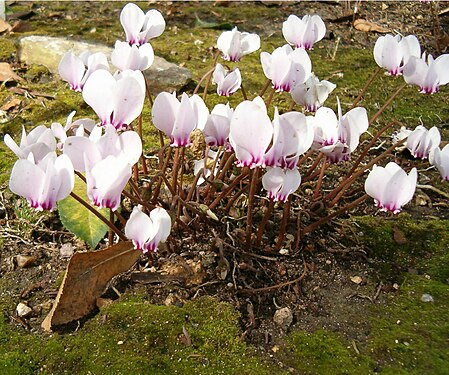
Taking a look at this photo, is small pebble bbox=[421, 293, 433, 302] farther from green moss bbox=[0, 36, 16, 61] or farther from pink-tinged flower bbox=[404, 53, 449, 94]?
green moss bbox=[0, 36, 16, 61]

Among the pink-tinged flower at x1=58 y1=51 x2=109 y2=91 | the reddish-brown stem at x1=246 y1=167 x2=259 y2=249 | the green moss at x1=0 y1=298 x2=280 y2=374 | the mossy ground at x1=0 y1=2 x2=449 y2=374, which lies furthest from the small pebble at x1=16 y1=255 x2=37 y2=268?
the reddish-brown stem at x1=246 y1=167 x2=259 y2=249

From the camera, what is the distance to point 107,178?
4.29 feet

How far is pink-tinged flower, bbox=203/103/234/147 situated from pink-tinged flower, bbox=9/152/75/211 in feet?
1.17

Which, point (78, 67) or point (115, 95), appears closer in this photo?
point (115, 95)

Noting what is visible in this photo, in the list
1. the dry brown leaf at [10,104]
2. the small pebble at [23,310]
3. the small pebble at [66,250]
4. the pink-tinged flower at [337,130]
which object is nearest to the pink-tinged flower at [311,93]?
the pink-tinged flower at [337,130]

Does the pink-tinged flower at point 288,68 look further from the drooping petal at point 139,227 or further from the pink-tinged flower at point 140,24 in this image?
the drooping petal at point 139,227

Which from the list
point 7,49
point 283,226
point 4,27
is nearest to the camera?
point 283,226

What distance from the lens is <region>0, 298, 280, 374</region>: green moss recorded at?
4.99 feet

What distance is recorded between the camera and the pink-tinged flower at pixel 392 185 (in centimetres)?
146

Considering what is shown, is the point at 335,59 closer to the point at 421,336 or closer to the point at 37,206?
the point at 421,336

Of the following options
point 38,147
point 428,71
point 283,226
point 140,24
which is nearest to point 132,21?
point 140,24

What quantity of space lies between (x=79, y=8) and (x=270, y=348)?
9.51 ft

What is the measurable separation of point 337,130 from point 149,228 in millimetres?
493

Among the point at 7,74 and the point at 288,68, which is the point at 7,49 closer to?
the point at 7,74
